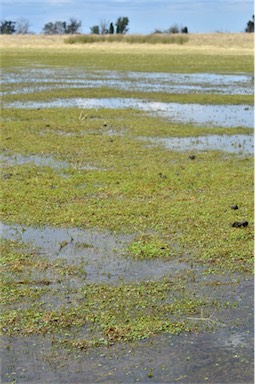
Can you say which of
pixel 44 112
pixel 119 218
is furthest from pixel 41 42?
pixel 119 218

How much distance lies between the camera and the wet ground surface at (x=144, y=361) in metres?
4.59

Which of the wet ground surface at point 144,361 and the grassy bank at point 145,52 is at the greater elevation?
the grassy bank at point 145,52

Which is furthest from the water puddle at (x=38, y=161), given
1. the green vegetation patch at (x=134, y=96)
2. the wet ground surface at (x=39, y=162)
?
the green vegetation patch at (x=134, y=96)

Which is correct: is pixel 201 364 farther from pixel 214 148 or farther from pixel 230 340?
pixel 214 148

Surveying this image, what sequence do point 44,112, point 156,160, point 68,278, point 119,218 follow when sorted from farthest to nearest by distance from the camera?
point 44,112
point 156,160
point 119,218
point 68,278

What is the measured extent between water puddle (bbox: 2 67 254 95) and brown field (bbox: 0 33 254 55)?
1272 inches

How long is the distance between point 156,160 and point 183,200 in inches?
118

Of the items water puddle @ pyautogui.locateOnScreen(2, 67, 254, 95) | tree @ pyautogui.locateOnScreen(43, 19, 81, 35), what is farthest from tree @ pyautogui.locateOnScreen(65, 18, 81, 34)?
water puddle @ pyautogui.locateOnScreen(2, 67, 254, 95)

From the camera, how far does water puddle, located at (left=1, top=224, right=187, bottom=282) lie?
21.4 feet

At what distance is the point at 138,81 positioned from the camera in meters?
33.6

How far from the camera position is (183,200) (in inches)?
368

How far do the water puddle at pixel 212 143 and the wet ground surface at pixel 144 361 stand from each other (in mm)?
8525

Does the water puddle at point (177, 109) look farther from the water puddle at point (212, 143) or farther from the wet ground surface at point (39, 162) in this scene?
the wet ground surface at point (39, 162)

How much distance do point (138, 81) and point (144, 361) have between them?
2958 centimetres
